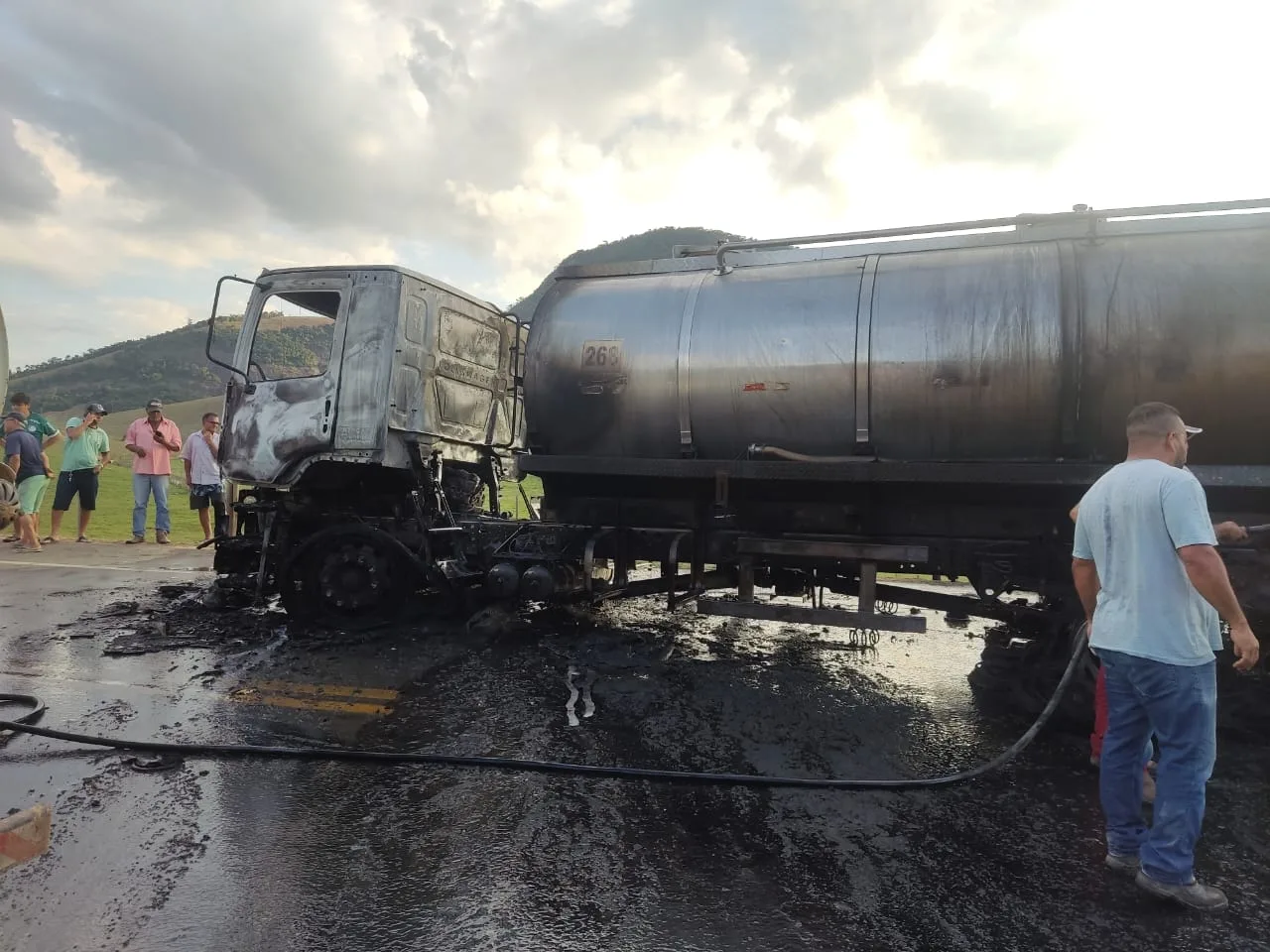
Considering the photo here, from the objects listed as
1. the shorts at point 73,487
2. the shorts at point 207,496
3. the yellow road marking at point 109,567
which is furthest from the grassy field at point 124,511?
the yellow road marking at point 109,567

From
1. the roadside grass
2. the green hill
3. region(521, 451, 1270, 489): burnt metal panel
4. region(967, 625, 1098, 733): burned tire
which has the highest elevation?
the green hill

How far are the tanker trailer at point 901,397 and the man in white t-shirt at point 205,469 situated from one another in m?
6.83

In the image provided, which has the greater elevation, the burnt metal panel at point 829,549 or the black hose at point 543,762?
the burnt metal panel at point 829,549

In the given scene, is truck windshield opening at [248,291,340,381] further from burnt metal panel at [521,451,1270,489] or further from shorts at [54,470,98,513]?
shorts at [54,470,98,513]

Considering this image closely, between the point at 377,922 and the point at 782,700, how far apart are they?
2.95 m

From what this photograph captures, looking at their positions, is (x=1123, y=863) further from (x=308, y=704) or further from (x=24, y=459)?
(x=24, y=459)

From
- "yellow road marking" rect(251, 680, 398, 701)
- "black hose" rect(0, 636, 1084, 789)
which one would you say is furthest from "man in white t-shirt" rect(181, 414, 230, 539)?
"black hose" rect(0, 636, 1084, 789)

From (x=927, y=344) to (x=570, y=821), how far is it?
3389mm

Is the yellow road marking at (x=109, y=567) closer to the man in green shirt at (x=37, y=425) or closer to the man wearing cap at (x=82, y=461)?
the man in green shirt at (x=37, y=425)

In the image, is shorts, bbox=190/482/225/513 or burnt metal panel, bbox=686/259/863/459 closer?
burnt metal panel, bbox=686/259/863/459

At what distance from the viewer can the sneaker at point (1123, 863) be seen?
2904 mm

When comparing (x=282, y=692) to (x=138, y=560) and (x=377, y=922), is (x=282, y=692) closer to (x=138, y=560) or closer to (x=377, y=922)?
(x=377, y=922)

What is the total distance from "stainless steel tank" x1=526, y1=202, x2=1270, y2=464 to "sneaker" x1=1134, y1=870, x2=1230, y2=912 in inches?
94.1

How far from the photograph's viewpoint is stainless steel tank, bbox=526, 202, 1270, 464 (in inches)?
161
